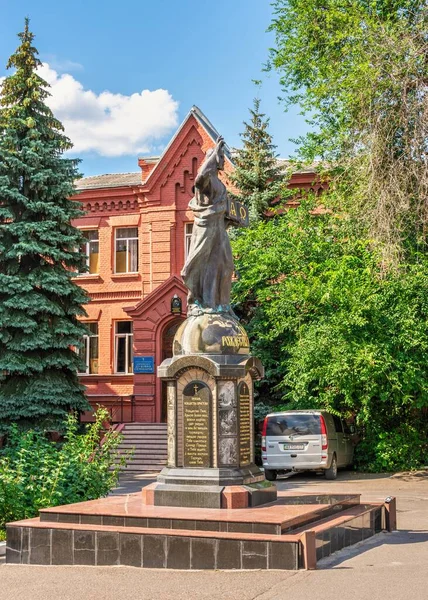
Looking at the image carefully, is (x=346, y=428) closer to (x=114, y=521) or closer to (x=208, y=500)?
(x=208, y=500)

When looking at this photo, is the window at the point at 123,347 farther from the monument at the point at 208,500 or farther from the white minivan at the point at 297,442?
the monument at the point at 208,500

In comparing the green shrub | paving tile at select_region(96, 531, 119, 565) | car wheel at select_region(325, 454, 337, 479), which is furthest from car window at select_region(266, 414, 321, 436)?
paving tile at select_region(96, 531, 119, 565)

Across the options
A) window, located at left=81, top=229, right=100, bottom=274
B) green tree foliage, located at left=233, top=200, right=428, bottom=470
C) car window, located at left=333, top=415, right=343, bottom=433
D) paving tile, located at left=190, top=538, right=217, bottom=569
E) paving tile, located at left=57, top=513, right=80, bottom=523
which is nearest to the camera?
paving tile, located at left=190, top=538, right=217, bottom=569

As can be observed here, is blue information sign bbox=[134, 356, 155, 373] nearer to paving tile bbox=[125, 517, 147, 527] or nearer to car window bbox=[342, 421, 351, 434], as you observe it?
car window bbox=[342, 421, 351, 434]

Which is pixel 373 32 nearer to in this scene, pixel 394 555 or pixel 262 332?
pixel 262 332

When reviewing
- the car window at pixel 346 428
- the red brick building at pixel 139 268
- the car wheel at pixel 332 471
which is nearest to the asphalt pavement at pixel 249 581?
the car wheel at pixel 332 471

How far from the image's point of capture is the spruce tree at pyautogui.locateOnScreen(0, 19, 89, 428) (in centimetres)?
2223

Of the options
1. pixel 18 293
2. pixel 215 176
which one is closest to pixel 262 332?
pixel 18 293

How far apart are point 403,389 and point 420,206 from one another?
4.57m

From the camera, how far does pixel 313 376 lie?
67.8 feet

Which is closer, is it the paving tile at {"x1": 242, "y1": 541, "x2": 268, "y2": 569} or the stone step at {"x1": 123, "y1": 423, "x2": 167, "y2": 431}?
the paving tile at {"x1": 242, "y1": 541, "x2": 268, "y2": 569}

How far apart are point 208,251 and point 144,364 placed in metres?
17.1

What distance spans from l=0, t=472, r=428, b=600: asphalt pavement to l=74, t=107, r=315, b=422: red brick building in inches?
732

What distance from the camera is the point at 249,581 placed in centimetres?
820
